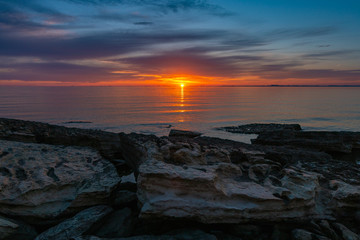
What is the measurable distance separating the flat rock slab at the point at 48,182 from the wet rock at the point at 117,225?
29.7 inches

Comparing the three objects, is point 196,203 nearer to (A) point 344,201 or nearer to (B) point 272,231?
(B) point 272,231

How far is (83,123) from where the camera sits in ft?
140

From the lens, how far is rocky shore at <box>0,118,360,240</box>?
6492mm

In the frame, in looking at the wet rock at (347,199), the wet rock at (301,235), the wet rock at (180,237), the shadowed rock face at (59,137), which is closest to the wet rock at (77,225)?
the wet rock at (180,237)

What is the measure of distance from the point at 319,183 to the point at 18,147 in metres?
11.6

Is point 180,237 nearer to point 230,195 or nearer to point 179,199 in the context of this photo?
point 179,199

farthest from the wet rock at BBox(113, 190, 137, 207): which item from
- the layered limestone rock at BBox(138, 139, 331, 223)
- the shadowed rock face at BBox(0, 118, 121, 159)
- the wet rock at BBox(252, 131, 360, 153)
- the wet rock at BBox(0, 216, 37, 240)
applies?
the wet rock at BBox(252, 131, 360, 153)

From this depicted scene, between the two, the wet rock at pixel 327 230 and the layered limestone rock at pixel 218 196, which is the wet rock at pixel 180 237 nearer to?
the layered limestone rock at pixel 218 196

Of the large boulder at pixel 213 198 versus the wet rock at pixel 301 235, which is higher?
the large boulder at pixel 213 198

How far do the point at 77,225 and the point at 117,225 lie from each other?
109 centimetres

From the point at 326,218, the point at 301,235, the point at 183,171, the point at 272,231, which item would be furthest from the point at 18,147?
the point at 326,218

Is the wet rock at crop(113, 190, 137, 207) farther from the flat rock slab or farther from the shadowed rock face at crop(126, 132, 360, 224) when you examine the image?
the shadowed rock face at crop(126, 132, 360, 224)

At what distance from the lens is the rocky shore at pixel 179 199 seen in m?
6.49

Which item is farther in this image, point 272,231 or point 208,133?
point 208,133
